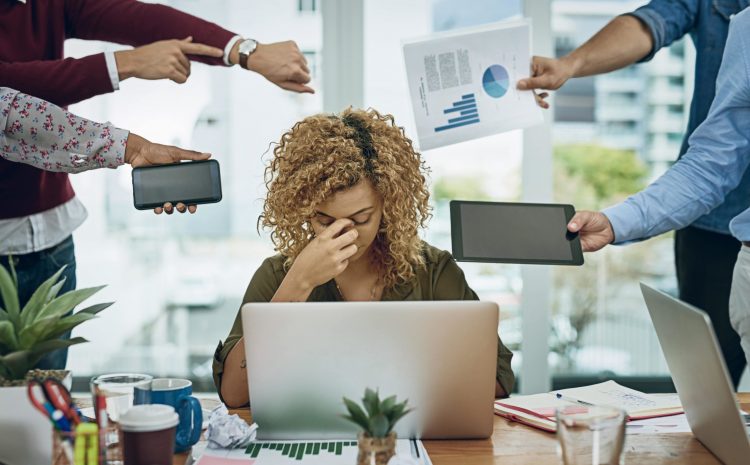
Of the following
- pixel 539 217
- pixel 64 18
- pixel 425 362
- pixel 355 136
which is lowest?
pixel 425 362

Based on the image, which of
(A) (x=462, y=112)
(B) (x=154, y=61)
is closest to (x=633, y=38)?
(A) (x=462, y=112)

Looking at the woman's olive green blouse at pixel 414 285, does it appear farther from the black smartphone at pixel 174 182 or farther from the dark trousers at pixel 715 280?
the dark trousers at pixel 715 280

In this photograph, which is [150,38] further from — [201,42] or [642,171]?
[642,171]

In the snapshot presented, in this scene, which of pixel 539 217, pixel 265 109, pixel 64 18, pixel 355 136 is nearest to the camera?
pixel 539 217

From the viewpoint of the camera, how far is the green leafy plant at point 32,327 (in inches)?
47.6

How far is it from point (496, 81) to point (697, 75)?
59 centimetres

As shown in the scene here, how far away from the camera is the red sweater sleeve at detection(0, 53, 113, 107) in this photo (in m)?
1.89

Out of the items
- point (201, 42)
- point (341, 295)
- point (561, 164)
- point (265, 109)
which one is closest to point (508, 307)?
point (561, 164)

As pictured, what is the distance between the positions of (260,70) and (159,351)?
5.61ft

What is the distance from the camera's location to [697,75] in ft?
7.57

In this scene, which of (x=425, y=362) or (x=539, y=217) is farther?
(x=539, y=217)

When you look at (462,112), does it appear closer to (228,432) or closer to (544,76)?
(544,76)

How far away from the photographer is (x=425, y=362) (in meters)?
1.32

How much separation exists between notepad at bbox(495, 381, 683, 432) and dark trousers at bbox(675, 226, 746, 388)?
26.1 inches
